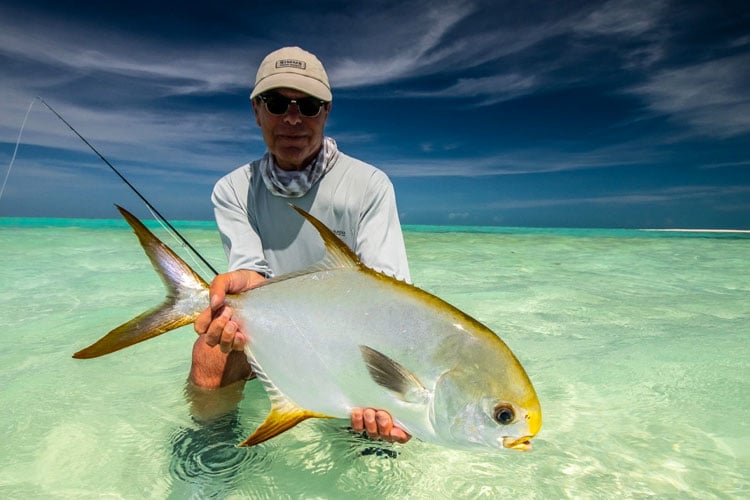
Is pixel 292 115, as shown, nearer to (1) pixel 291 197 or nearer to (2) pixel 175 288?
(1) pixel 291 197

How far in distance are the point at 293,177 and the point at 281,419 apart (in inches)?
42.4

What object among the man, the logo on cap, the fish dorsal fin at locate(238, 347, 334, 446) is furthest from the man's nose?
the fish dorsal fin at locate(238, 347, 334, 446)

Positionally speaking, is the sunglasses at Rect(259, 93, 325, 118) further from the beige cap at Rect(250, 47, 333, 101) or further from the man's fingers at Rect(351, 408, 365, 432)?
the man's fingers at Rect(351, 408, 365, 432)

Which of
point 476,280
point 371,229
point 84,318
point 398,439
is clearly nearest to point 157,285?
point 84,318

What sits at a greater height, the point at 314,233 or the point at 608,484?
the point at 314,233

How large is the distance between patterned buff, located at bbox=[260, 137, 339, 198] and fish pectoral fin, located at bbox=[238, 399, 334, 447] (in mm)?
989

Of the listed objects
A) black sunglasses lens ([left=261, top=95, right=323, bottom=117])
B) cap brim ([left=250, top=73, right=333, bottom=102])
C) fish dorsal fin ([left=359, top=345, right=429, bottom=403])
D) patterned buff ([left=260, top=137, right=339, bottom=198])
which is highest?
cap brim ([left=250, top=73, right=333, bottom=102])

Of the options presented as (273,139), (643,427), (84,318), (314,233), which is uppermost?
(273,139)

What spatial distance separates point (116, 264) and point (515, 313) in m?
5.20

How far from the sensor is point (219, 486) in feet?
4.74

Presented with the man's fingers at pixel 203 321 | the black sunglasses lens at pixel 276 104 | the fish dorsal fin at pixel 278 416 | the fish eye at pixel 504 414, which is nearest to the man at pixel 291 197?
the black sunglasses lens at pixel 276 104

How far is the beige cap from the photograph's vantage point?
6.11 feet

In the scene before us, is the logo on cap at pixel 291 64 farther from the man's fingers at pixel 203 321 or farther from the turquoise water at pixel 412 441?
the turquoise water at pixel 412 441

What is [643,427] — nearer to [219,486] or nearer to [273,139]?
[219,486]
